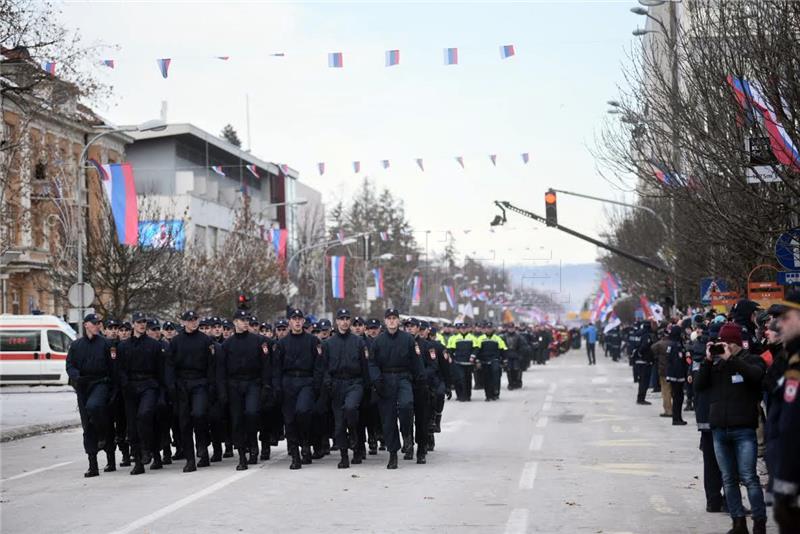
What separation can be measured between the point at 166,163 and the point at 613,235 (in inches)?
1100

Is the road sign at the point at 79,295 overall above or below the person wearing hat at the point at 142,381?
above

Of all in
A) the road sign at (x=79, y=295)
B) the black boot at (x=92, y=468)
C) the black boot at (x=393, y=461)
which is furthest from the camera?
the road sign at (x=79, y=295)

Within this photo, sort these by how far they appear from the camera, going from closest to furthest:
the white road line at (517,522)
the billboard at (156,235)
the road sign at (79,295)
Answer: the white road line at (517,522)
the road sign at (79,295)
the billboard at (156,235)

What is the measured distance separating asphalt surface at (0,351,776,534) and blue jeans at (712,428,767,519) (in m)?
0.56

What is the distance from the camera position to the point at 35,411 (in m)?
30.4

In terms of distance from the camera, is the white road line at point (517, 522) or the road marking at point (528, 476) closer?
the white road line at point (517, 522)

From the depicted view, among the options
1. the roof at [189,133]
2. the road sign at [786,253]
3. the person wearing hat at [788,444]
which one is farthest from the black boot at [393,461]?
the roof at [189,133]

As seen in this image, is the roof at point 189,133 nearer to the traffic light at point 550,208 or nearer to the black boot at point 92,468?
the traffic light at point 550,208

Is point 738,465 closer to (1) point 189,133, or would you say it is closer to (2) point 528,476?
(2) point 528,476

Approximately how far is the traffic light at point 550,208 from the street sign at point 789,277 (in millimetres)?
16161

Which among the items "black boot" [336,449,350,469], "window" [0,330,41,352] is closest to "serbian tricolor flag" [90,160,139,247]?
"window" [0,330,41,352]

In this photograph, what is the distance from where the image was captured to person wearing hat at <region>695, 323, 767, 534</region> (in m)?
10.9

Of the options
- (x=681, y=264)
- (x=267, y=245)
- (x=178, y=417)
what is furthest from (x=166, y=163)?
(x=178, y=417)

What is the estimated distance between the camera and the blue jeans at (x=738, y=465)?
428 inches
